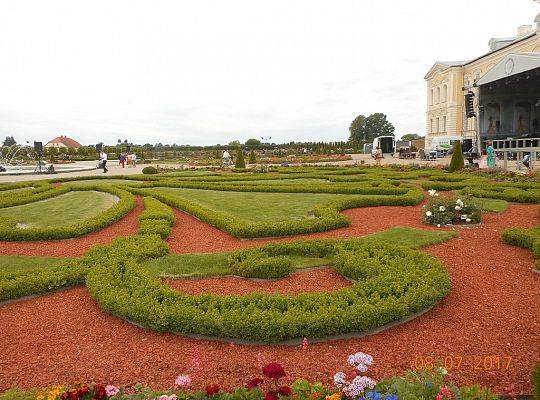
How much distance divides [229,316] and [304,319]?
74cm

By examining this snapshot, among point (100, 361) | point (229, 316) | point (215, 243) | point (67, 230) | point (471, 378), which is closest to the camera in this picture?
point (471, 378)

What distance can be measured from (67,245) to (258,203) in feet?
16.9

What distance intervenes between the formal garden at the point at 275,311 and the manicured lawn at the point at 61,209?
1.52 metres

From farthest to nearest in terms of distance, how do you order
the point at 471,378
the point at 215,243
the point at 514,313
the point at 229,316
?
the point at 215,243, the point at 514,313, the point at 229,316, the point at 471,378

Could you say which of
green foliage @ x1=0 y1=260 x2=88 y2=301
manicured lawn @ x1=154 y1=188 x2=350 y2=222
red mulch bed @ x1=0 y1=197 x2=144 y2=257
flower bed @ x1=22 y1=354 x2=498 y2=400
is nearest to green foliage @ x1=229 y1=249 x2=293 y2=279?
green foliage @ x1=0 y1=260 x2=88 y2=301

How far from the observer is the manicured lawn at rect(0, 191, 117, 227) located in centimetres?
996

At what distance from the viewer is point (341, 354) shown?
3.95 m

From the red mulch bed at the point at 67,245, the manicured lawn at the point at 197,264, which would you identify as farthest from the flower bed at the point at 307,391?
the red mulch bed at the point at 67,245

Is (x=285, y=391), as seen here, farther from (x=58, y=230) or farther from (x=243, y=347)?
(x=58, y=230)

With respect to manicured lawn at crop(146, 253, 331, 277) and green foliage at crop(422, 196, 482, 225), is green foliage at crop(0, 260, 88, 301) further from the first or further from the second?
green foliage at crop(422, 196, 482, 225)

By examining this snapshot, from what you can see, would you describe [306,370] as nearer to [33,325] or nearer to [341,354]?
[341,354]

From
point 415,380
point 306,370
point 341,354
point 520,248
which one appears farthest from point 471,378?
point 520,248
